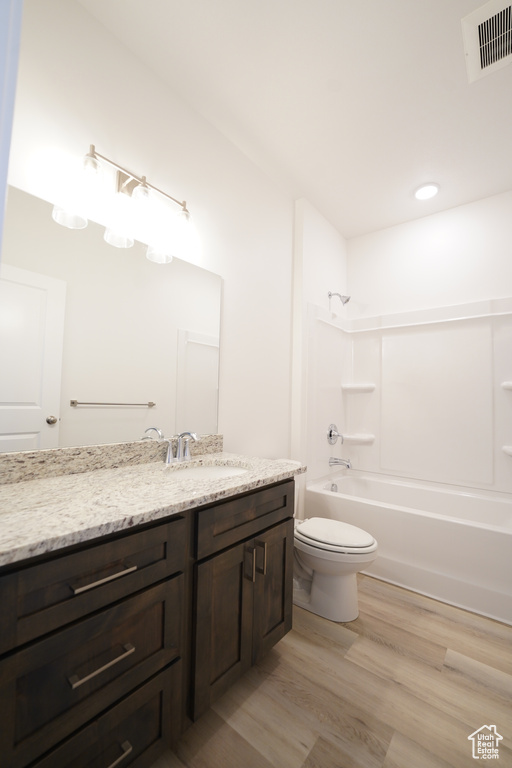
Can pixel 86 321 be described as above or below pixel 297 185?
below

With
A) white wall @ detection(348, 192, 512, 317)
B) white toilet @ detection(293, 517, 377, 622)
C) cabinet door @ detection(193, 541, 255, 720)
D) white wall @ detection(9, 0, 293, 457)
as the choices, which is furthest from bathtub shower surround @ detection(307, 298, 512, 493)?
cabinet door @ detection(193, 541, 255, 720)

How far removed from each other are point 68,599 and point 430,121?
2.76 metres

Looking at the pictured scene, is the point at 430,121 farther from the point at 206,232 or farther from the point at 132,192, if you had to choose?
the point at 132,192

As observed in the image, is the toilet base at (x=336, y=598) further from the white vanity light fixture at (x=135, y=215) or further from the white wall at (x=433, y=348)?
the white vanity light fixture at (x=135, y=215)

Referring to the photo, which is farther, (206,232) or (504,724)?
(206,232)

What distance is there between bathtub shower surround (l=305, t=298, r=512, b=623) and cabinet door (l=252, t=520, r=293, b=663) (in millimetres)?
1023

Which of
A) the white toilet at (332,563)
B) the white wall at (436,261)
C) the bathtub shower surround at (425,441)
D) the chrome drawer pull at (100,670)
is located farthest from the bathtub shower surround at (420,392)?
the chrome drawer pull at (100,670)

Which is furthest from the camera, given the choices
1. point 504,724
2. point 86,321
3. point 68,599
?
point 86,321

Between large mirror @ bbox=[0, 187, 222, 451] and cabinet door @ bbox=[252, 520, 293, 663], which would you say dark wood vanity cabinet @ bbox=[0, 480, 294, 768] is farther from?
large mirror @ bbox=[0, 187, 222, 451]

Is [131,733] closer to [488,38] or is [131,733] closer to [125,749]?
[125,749]

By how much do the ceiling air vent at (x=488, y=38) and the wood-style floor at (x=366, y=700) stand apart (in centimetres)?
282

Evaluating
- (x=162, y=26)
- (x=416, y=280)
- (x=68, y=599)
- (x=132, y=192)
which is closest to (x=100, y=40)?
(x=162, y=26)

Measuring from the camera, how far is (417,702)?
4.31ft

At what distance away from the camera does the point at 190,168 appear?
1.80 metres
